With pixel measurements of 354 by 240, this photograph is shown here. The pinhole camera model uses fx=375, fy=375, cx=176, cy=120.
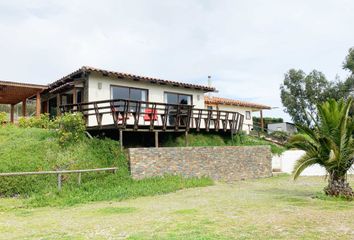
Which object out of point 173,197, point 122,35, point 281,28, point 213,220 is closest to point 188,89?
point 122,35

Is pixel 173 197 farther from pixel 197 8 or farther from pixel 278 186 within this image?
pixel 197 8

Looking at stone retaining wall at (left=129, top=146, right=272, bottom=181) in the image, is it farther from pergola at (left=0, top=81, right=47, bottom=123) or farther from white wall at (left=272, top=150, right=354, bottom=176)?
pergola at (left=0, top=81, right=47, bottom=123)

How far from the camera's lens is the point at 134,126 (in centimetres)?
1625

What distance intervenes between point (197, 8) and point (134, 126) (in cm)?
568

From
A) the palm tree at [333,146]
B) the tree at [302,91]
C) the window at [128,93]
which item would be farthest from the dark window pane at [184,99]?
the tree at [302,91]

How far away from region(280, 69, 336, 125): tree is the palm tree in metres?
24.8

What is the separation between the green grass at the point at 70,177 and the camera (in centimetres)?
1275

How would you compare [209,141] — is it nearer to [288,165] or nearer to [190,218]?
[288,165]

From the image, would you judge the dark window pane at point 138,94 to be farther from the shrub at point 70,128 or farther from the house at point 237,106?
the house at point 237,106

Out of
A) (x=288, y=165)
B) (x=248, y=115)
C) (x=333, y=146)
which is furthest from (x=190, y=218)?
(x=248, y=115)

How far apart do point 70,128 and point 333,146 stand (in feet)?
33.2

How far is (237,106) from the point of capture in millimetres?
34750

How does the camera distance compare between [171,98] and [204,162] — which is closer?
[204,162]

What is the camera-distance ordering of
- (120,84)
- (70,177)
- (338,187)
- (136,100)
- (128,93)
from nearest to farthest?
(338,187)
(70,177)
(136,100)
(120,84)
(128,93)
